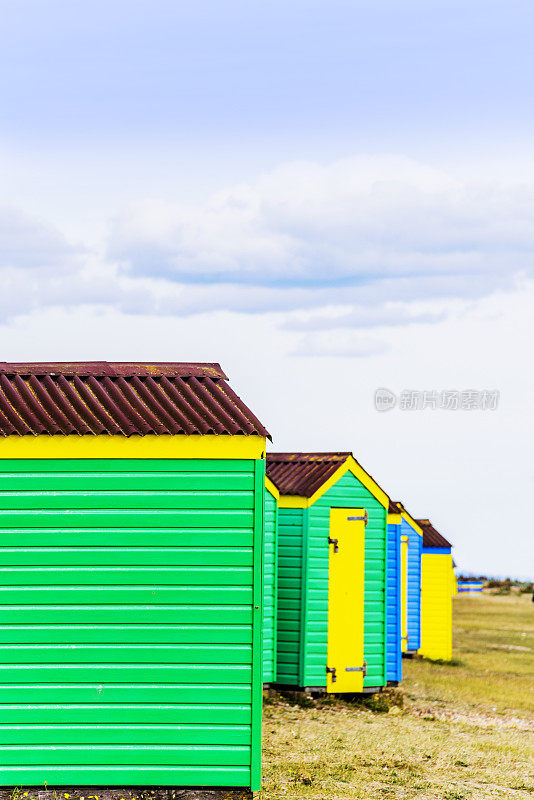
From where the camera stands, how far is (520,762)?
38.4 ft

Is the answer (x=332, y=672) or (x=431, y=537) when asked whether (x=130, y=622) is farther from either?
(x=431, y=537)

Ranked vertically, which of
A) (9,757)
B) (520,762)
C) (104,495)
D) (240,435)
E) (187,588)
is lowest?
(520,762)

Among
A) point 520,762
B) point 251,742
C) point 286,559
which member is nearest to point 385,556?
point 286,559

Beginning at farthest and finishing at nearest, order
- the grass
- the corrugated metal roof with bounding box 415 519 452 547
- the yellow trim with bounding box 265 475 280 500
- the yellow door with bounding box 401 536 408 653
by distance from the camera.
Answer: the corrugated metal roof with bounding box 415 519 452 547, the yellow door with bounding box 401 536 408 653, the yellow trim with bounding box 265 475 280 500, the grass

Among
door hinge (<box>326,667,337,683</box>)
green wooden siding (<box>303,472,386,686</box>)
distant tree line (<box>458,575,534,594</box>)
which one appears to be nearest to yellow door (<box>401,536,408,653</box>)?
green wooden siding (<box>303,472,386,686</box>)

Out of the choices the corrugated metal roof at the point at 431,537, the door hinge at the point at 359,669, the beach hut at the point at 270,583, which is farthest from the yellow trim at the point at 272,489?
the corrugated metal roof at the point at 431,537

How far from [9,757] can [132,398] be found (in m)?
3.28

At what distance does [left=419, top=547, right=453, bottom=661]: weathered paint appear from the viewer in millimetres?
21547

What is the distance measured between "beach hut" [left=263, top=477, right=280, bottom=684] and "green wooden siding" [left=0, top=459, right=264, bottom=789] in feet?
20.6

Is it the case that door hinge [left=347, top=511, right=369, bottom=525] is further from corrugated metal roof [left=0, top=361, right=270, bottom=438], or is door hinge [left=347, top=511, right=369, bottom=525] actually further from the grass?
corrugated metal roof [left=0, top=361, right=270, bottom=438]

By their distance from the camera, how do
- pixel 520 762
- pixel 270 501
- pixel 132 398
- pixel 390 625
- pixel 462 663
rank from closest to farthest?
pixel 132 398 < pixel 520 762 < pixel 270 501 < pixel 390 625 < pixel 462 663

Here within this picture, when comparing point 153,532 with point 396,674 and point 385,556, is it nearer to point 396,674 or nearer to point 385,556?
point 385,556

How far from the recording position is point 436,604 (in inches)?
856

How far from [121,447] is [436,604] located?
1505cm
